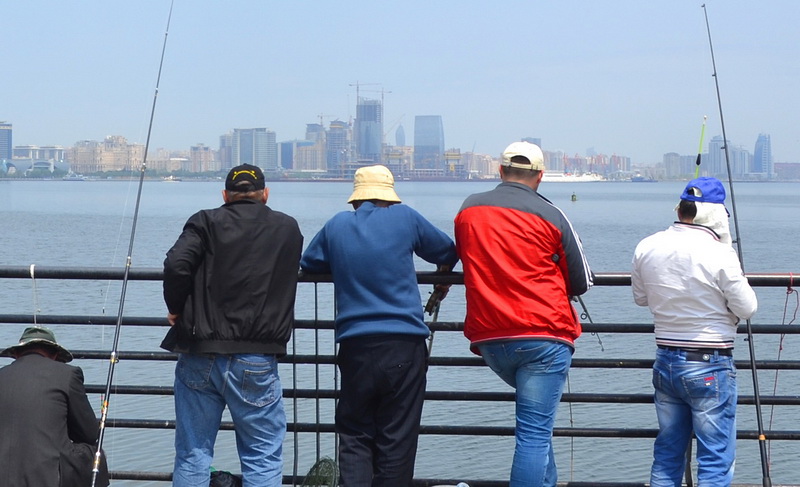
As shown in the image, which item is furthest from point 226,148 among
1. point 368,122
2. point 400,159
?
point 400,159

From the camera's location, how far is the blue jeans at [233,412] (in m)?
4.15

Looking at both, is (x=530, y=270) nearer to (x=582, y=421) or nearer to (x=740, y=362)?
(x=740, y=362)

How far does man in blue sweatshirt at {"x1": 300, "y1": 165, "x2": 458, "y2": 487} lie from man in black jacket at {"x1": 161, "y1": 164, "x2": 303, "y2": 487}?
245mm

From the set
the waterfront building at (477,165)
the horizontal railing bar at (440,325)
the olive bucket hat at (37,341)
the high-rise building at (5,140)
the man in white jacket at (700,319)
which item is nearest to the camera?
the olive bucket hat at (37,341)

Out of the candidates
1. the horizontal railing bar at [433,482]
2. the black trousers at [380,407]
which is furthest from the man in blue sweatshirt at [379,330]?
the horizontal railing bar at [433,482]

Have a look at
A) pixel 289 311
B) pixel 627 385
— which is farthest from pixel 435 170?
pixel 289 311

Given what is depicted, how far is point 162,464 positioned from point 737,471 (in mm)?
6173

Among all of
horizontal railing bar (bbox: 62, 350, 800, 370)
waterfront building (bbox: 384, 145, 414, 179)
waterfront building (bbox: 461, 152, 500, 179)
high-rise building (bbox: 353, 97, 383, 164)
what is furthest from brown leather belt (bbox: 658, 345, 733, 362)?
waterfront building (bbox: 461, 152, 500, 179)

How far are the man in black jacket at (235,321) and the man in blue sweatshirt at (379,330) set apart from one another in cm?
24

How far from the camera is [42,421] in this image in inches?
151

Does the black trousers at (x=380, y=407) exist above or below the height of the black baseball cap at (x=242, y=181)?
below

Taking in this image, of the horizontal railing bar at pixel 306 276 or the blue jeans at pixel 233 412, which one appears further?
the horizontal railing bar at pixel 306 276

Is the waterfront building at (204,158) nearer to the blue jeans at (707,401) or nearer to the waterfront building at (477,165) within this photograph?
the blue jeans at (707,401)

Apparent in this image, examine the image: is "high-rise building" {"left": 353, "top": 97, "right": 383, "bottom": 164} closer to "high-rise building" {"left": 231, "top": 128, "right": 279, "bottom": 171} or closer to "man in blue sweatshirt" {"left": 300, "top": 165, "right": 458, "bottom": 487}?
"high-rise building" {"left": 231, "top": 128, "right": 279, "bottom": 171}
